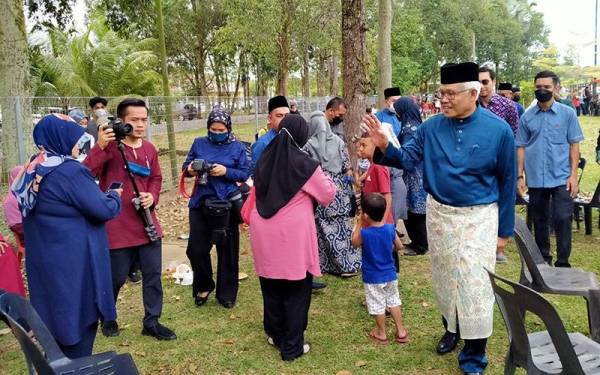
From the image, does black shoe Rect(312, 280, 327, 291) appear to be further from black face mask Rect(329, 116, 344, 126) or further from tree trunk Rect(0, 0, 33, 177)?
tree trunk Rect(0, 0, 33, 177)

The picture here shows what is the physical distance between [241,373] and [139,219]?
140 cm

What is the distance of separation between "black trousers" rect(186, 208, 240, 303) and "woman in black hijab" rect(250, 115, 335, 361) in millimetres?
977

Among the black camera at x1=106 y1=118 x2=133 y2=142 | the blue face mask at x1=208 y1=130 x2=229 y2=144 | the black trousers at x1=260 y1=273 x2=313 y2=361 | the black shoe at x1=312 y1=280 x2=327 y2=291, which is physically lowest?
the black shoe at x1=312 y1=280 x2=327 y2=291

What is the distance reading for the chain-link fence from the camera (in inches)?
257

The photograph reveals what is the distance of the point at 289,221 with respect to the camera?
3721 millimetres

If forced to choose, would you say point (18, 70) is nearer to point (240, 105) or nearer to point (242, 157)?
point (242, 157)

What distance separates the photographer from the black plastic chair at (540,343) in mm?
2334

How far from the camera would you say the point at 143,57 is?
633 inches

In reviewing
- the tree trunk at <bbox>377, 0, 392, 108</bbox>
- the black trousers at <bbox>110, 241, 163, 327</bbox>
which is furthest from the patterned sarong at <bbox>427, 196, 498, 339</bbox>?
the tree trunk at <bbox>377, 0, 392, 108</bbox>

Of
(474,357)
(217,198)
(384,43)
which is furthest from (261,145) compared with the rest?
(384,43)

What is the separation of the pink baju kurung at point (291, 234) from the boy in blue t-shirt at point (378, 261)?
0.41m

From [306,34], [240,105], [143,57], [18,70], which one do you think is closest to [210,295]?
[18,70]

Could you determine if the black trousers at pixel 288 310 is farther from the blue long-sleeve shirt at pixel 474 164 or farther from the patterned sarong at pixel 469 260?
the blue long-sleeve shirt at pixel 474 164

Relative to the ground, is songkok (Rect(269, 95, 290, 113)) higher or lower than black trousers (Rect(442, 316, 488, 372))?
higher
